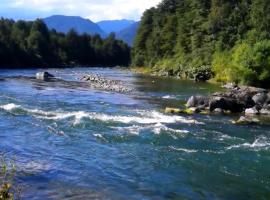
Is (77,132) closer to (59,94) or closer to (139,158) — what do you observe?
(139,158)

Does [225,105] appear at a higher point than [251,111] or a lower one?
higher

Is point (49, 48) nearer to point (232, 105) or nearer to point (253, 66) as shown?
point (253, 66)

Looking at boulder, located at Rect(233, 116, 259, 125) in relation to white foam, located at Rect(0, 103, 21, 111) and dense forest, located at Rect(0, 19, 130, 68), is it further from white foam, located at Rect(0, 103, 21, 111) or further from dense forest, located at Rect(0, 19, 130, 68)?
dense forest, located at Rect(0, 19, 130, 68)

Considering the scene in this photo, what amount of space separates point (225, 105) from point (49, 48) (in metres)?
119

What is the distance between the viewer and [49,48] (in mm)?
158375

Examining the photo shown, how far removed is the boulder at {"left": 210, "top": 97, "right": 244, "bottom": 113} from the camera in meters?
45.8

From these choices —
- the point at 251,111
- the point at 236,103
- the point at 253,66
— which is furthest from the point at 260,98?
the point at 253,66

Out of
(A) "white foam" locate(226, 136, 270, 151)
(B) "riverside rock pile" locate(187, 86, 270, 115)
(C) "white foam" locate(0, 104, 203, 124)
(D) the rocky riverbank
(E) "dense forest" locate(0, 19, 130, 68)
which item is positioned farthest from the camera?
(E) "dense forest" locate(0, 19, 130, 68)

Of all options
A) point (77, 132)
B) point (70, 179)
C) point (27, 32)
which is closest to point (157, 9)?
point (27, 32)

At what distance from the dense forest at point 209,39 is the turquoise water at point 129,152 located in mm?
26040

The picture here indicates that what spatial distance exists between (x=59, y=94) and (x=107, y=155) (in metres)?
28.6

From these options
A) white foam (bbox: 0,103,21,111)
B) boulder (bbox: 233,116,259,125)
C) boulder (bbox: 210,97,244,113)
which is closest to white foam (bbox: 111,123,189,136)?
boulder (bbox: 233,116,259,125)

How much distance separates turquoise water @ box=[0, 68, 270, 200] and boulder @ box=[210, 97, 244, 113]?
4046mm

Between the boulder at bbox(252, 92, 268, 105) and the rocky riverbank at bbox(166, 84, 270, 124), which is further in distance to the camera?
the boulder at bbox(252, 92, 268, 105)
